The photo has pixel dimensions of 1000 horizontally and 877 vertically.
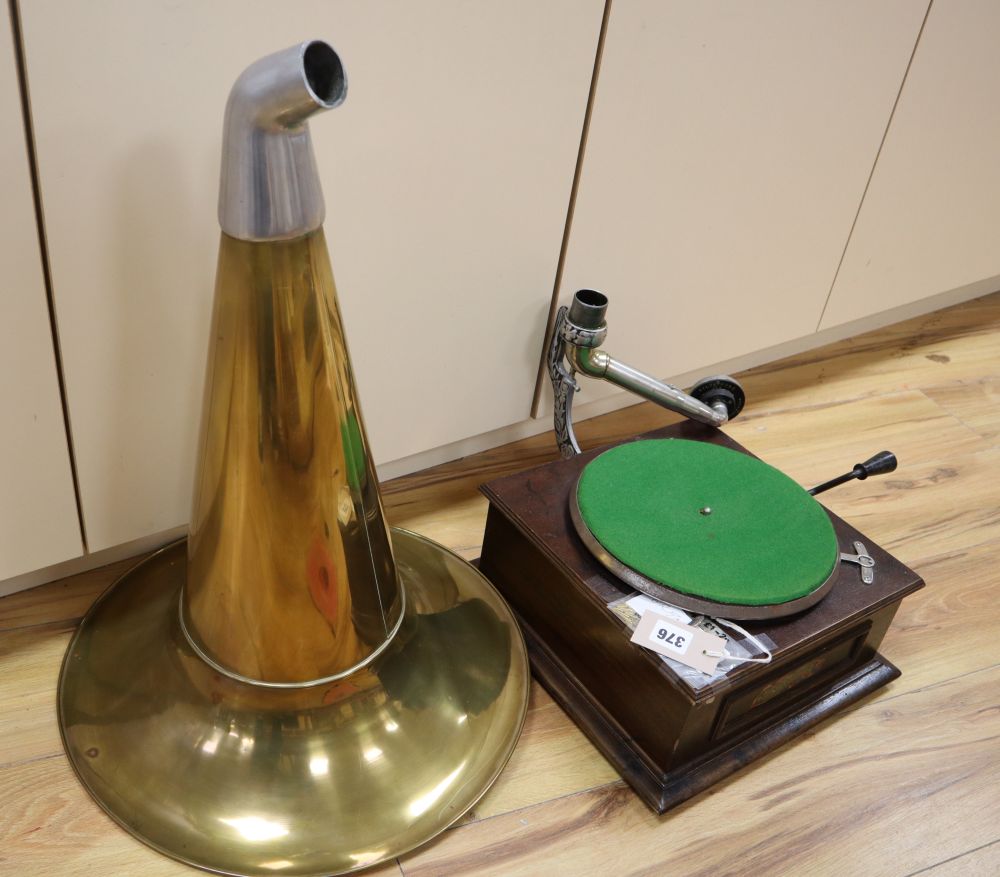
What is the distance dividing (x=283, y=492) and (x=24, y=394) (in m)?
0.24

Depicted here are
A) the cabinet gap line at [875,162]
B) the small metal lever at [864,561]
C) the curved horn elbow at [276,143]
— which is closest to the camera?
the curved horn elbow at [276,143]

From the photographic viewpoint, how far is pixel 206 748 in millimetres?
857

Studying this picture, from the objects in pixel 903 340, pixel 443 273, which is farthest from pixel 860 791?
pixel 903 340

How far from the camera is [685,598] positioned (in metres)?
0.91

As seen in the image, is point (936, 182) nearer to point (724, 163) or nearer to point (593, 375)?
point (724, 163)

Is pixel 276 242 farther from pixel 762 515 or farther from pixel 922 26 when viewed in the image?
pixel 922 26

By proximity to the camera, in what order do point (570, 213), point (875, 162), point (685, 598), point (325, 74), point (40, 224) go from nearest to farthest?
point (325, 74) → point (40, 224) → point (685, 598) → point (570, 213) → point (875, 162)

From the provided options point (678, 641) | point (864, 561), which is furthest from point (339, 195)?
point (864, 561)

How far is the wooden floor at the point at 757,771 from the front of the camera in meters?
0.87

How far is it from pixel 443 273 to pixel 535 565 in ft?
0.98

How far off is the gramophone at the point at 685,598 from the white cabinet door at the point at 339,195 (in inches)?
5.9

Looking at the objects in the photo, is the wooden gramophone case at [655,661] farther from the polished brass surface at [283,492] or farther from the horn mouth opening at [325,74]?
the horn mouth opening at [325,74]

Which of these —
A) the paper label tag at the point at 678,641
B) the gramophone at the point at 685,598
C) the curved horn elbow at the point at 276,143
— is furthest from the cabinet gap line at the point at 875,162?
the curved horn elbow at the point at 276,143

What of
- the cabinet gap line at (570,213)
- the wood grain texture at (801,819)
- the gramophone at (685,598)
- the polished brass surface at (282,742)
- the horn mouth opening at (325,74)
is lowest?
the wood grain texture at (801,819)
